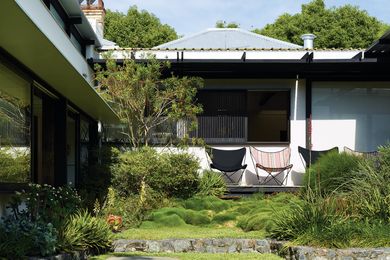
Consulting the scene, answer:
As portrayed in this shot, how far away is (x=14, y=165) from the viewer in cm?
673

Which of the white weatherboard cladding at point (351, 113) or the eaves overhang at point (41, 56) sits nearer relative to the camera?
the eaves overhang at point (41, 56)

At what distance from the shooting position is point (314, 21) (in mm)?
34688

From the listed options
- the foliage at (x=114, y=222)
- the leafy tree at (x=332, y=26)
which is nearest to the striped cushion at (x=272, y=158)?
the foliage at (x=114, y=222)

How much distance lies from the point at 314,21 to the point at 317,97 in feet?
71.0

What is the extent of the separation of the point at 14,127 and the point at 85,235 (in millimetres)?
1699

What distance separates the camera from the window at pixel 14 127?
6367 millimetres

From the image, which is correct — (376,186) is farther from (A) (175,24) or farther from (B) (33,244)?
(A) (175,24)

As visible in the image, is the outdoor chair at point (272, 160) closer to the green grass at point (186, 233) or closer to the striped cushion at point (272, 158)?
the striped cushion at point (272, 158)

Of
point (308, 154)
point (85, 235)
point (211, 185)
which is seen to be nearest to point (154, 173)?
point (211, 185)

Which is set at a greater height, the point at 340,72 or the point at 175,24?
the point at 175,24

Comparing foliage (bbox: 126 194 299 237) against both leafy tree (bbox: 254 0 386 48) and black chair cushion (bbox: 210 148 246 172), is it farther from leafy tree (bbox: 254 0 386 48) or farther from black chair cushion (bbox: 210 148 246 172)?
leafy tree (bbox: 254 0 386 48)

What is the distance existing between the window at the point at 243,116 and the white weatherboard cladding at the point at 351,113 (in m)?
0.89

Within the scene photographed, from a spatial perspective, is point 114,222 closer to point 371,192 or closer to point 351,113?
point 371,192

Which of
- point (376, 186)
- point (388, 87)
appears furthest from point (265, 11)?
point (376, 186)
